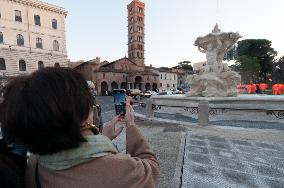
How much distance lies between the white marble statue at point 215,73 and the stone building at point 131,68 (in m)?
35.3

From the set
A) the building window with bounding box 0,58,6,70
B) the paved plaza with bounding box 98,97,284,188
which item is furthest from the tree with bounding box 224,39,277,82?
the paved plaza with bounding box 98,97,284,188

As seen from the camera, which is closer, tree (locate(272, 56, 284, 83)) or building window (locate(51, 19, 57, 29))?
building window (locate(51, 19, 57, 29))

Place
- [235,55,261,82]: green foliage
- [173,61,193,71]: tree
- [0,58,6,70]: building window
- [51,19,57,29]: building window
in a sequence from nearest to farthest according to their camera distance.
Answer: [0,58,6,70]: building window → [51,19,57,29]: building window → [235,55,261,82]: green foliage → [173,61,193,71]: tree

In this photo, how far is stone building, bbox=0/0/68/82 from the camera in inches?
1219

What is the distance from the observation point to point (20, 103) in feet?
3.21

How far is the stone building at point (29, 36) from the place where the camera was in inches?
1219

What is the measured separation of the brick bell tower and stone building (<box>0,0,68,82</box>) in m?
26.1

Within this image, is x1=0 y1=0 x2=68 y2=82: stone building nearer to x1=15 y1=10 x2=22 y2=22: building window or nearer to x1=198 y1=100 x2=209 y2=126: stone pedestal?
x1=15 y1=10 x2=22 y2=22: building window

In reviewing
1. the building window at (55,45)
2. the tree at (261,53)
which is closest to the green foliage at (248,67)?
the tree at (261,53)

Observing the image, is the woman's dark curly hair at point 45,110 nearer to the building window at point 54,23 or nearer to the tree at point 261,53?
the building window at point 54,23

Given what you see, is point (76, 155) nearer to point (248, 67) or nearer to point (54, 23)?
A: point (54, 23)

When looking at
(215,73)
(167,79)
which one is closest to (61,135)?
(215,73)

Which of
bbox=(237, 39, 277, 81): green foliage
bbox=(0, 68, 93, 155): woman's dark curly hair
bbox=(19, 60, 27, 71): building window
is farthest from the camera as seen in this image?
bbox=(237, 39, 277, 81): green foliage

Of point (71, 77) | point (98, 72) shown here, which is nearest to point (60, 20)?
point (98, 72)
